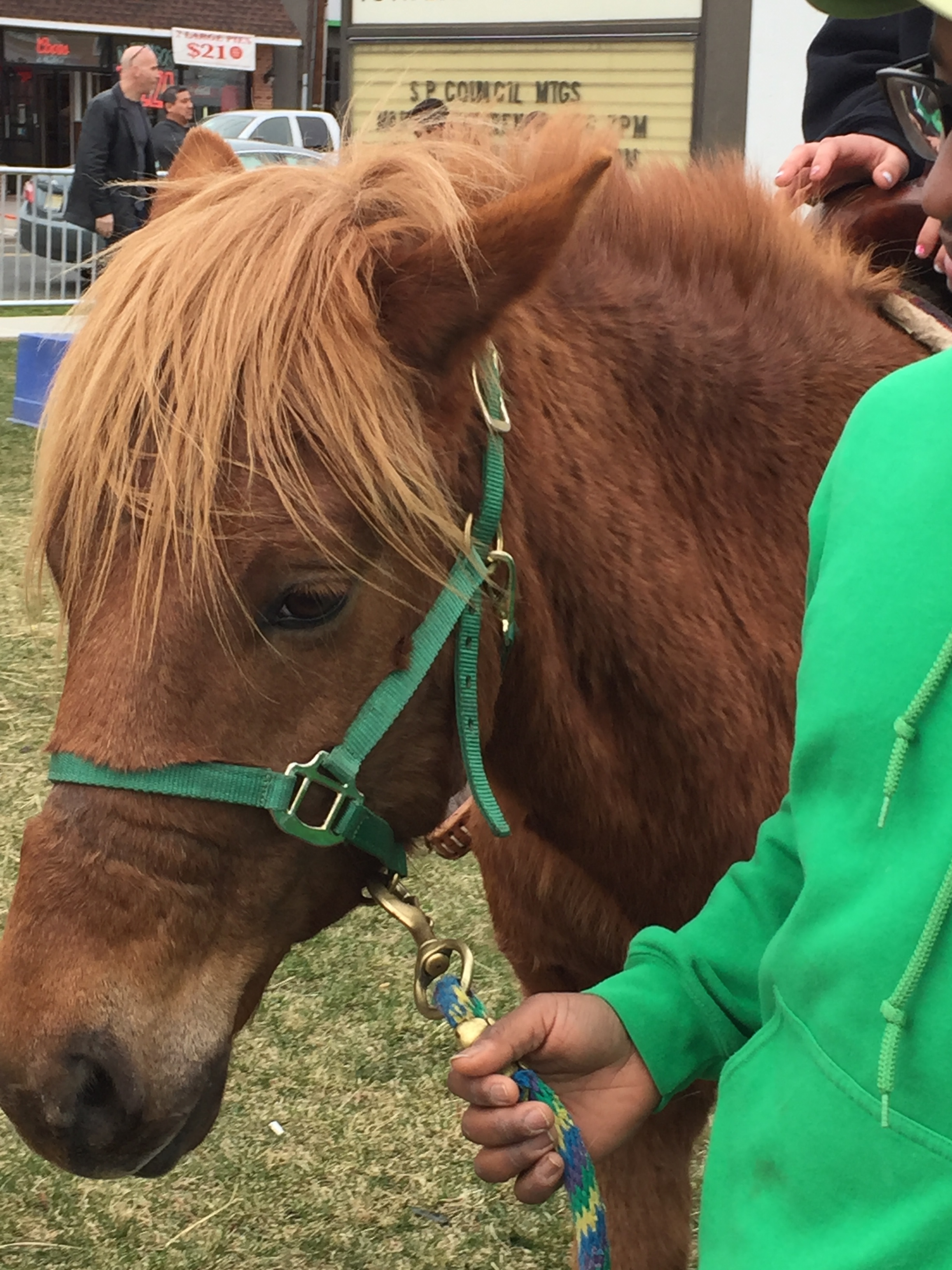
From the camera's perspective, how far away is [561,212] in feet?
4.04

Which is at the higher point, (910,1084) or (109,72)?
(109,72)

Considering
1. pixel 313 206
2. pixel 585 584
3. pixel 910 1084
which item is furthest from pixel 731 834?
pixel 313 206

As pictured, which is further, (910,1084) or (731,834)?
(731,834)

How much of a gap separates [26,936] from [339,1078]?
5.88ft

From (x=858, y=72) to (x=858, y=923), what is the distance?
7.52 ft

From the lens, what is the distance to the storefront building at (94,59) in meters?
25.2

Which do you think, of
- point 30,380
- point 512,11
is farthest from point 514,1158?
point 30,380

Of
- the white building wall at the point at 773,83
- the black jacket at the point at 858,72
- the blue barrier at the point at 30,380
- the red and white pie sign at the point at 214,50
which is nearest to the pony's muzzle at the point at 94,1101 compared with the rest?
the black jacket at the point at 858,72

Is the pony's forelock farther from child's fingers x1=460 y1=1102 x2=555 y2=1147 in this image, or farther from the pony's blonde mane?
child's fingers x1=460 y1=1102 x2=555 y2=1147

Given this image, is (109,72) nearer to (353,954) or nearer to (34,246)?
(34,246)

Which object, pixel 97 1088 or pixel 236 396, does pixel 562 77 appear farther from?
pixel 97 1088

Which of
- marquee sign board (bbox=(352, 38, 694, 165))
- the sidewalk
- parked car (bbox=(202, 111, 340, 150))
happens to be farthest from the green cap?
parked car (bbox=(202, 111, 340, 150))

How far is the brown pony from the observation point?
47.3 inches

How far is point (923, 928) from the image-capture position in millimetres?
828
